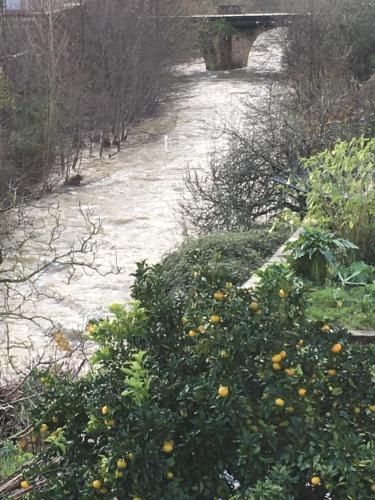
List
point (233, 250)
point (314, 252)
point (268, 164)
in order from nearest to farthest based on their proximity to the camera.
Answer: point (314, 252)
point (233, 250)
point (268, 164)

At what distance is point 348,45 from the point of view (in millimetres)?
22828

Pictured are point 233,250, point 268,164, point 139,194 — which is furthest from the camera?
point 139,194

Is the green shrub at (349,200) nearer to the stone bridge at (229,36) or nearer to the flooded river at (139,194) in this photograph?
the flooded river at (139,194)

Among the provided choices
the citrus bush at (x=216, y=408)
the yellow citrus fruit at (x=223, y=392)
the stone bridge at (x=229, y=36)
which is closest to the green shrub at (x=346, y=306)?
the citrus bush at (x=216, y=408)

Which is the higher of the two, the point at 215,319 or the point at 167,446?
the point at 215,319

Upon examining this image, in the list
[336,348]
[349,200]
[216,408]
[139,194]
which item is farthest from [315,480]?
[139,194]

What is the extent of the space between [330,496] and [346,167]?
14.4 ft

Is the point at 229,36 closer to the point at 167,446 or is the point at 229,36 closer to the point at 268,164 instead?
the point at 268,164

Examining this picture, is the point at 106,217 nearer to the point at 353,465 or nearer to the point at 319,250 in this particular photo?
the point at 319,250

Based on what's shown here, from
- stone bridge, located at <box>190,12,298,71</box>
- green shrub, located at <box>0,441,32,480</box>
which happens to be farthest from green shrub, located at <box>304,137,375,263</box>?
stone bridge, located at <box>190,12,298,71</box>

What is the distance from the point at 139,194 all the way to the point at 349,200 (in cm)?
1147

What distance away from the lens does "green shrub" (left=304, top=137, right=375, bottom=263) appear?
695 centimetres

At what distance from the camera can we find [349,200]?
6.97 m

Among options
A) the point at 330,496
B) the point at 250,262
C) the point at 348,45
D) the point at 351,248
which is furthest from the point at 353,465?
the point at 348,45
